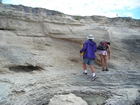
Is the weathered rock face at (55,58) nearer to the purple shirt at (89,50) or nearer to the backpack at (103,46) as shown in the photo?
the backpack at (103,46)

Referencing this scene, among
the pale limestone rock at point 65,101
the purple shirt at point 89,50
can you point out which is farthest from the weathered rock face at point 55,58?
the purple shirt at point 89,50

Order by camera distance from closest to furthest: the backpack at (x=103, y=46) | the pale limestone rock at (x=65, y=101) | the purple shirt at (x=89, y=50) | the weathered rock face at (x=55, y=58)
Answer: the pale limestone rock at (x=65, y=101)
the weathered rock face at (x=55, y=58)
the purple shirt at (x=89, y=50)
the backpack at (x=103, y=46)

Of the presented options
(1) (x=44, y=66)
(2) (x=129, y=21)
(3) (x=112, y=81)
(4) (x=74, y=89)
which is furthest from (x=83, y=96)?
(2) (x=129, y=21)

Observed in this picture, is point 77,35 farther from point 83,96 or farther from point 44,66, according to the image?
point 83,96

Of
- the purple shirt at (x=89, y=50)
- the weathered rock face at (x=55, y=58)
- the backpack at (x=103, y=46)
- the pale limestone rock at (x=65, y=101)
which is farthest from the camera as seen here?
the backpack at (x=103, y=46)

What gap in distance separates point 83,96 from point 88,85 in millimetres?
357

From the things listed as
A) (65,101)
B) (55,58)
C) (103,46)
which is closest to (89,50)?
(103,46)

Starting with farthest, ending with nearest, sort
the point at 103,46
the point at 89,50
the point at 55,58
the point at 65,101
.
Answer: the point at 55,58, the point at 103,46, the point at 89,50, the point at 65,101

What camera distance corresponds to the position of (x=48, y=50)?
5.24m

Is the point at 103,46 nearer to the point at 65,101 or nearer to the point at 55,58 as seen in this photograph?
the point at 55,58

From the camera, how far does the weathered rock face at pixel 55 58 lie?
4.32 meters

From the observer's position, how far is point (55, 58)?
5246 millimetres

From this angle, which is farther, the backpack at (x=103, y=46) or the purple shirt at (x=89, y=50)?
the backpack at (x=103, y=46)

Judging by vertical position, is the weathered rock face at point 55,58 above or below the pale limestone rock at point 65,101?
above
